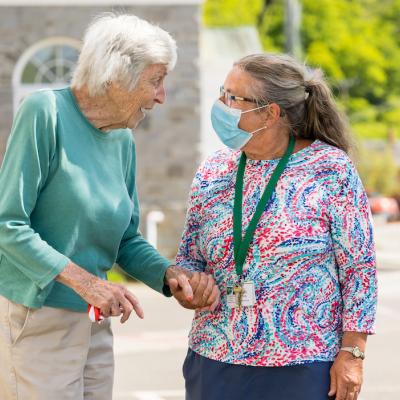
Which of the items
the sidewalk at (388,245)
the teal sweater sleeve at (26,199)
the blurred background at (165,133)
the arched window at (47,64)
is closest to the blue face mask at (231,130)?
the blurred background at (165,133)

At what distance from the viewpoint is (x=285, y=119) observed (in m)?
3.51

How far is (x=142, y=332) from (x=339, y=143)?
679 centimetres

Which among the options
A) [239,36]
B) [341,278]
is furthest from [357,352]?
[239,36]

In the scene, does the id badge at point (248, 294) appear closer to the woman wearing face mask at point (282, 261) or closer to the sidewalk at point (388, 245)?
the woman wearing face mask at point (282, 261)

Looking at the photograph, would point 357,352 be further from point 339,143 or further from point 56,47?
point 56,47

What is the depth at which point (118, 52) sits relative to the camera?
3.25 metres

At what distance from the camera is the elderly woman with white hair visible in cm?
313

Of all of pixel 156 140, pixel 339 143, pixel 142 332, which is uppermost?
pixel 339 143

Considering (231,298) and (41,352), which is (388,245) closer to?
(231,298)

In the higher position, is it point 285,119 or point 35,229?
point 285,119

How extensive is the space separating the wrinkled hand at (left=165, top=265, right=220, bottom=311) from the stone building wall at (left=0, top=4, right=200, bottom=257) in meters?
11.4

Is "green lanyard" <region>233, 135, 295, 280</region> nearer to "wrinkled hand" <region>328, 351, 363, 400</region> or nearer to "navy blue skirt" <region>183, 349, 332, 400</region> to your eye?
"navy blue skirt" <region>183, 349, 332, 400</region>

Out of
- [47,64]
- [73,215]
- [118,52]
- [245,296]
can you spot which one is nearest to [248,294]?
[245,296]

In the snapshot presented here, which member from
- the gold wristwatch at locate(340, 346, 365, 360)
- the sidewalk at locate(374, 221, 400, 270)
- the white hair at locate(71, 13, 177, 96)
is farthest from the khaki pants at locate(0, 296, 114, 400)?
the sidewalk at locate(374, 221, 400, 270)
